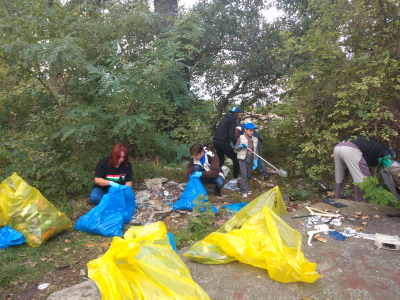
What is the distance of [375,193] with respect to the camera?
3809 mm

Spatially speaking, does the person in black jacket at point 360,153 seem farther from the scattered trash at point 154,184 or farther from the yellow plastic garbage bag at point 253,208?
the scattered trash at point 154,184

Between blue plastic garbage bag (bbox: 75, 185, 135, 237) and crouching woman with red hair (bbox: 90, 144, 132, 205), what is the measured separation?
412mm

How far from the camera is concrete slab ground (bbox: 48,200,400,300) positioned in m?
2.08

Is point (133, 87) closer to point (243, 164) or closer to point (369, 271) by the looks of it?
point (243, 164)

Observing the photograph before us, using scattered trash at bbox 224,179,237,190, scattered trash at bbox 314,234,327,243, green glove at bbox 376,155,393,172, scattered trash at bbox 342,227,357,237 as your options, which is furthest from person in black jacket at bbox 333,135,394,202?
scattered trash at bbox 224,179,237,190

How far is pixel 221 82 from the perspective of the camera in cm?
748

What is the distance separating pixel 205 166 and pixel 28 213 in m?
2.67

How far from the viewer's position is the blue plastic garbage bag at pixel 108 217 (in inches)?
140

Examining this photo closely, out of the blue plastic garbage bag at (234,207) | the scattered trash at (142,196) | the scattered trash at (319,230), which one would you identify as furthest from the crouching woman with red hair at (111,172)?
the scattered trash at (319,230)

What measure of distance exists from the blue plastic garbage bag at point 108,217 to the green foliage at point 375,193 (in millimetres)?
3045

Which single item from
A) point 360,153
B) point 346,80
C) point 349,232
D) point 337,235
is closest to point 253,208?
point 337,235

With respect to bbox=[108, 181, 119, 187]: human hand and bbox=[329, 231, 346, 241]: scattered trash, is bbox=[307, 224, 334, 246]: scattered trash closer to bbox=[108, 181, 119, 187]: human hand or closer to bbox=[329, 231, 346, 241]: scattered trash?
bbox=[329, 231, 346, 241]: scattered trash

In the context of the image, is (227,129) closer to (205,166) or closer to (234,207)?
(205,166)

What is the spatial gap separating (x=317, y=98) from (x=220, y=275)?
3669mm
